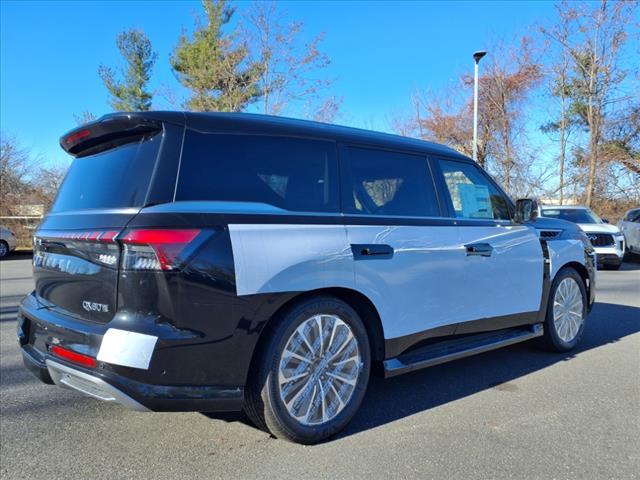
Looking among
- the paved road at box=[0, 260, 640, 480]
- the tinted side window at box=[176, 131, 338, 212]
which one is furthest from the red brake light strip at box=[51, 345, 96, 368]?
the tinted side window at box=[176, 131, 338, 212]

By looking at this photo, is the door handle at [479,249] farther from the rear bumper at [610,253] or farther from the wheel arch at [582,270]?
the rear bumper at [610,253]

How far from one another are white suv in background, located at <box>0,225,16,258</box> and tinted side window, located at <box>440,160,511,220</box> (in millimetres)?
18989

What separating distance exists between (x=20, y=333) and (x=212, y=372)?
5.11ft

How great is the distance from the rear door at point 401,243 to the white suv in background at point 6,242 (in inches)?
749

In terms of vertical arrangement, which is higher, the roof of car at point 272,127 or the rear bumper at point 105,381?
the roof of car at point 272,127

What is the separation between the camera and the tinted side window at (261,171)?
2.80 metres

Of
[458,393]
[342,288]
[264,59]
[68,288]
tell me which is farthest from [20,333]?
[264,59]

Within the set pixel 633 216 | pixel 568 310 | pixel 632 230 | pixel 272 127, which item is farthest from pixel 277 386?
pixel 633 216

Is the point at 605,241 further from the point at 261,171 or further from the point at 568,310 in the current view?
the point at 261,171

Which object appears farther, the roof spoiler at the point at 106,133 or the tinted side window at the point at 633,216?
the tinted side window at the point at 633,216

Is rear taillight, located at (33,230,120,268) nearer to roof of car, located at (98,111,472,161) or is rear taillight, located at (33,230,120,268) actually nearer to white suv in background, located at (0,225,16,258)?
roof of car, located at (98,111,472,161)

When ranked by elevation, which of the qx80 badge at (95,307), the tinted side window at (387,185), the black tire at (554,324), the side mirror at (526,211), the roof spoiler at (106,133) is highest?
the roof spoiler at (106,133)

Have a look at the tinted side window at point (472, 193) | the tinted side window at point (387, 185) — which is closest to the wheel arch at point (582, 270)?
the tinted side window at point (472, 193)

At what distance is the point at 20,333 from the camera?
338cm
